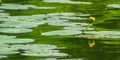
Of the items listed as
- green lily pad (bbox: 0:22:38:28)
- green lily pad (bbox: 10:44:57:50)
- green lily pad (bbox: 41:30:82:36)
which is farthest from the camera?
green lily pad (bbox: 0:22:38:28)

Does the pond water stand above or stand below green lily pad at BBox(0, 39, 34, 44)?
below

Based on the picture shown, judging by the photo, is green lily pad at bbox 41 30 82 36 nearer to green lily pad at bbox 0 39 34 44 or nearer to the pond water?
the pond water

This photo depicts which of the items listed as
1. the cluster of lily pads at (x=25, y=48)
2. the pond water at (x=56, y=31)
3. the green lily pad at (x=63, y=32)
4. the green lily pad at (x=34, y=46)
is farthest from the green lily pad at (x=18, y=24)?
the green lily pad at (x=34, y=46)

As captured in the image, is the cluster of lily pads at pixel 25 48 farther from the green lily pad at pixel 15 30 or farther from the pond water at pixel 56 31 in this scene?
the green lily pad at pixel 15 30

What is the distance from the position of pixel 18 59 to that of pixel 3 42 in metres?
0.44

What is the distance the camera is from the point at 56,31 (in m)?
4.16

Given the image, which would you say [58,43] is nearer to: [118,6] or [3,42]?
[3,42]

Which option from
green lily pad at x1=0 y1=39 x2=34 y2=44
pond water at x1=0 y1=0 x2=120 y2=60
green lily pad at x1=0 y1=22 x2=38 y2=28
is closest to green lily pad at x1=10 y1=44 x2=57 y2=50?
pond water at x1=0 y1=0 x2=120 y2=60

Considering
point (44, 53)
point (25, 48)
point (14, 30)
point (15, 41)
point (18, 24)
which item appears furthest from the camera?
point (18, 24)

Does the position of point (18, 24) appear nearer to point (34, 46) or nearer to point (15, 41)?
point (15, 41)

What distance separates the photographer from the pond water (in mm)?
3418

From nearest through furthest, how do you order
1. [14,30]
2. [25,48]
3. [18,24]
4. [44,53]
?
[44,53] → [25,48] → [14,30] → [18,24]

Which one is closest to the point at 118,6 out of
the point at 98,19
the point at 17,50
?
the point at 98,19

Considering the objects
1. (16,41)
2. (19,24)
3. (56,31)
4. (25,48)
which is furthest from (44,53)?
(19,24)
